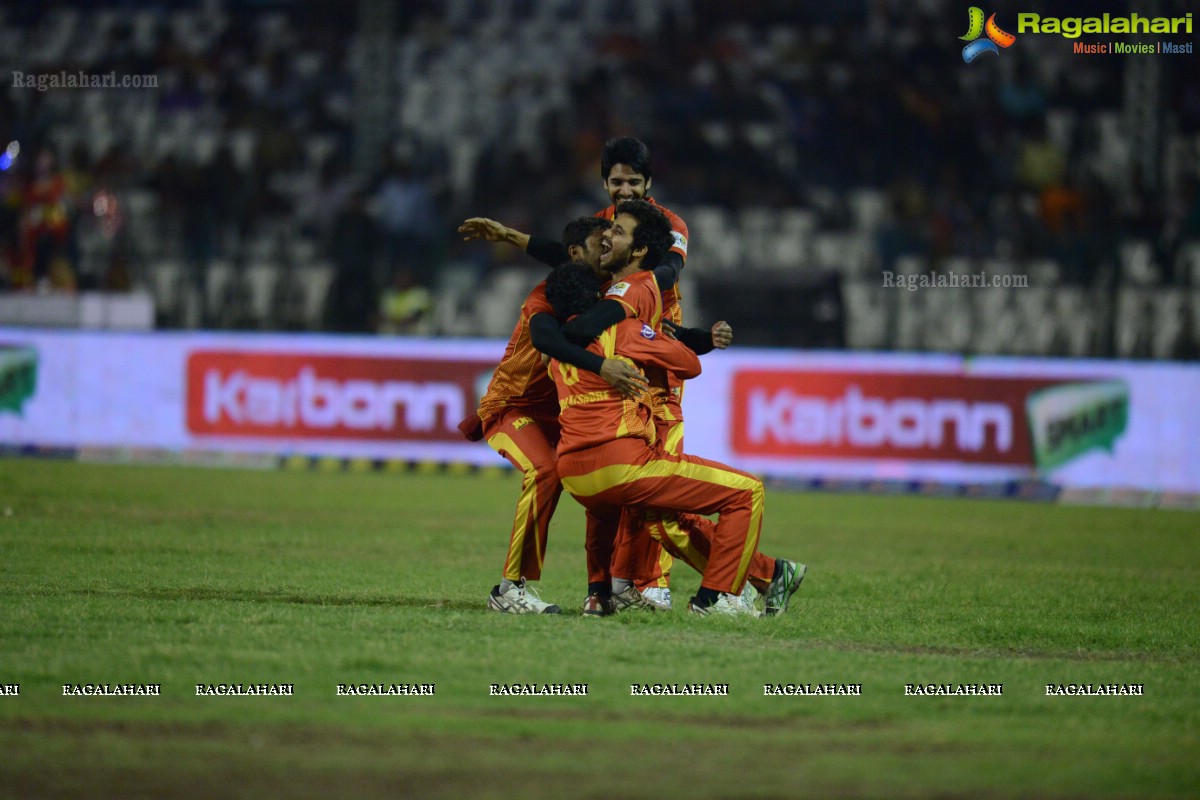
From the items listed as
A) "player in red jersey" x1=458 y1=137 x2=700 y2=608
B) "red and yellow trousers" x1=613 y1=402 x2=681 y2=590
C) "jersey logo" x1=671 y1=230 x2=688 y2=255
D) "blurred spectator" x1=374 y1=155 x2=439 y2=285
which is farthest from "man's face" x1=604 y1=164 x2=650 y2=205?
"blurred spectator" x1=374 y1=155 x2=439 y2=285

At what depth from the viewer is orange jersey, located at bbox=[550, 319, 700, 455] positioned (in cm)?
742

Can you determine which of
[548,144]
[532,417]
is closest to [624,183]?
[532,417]

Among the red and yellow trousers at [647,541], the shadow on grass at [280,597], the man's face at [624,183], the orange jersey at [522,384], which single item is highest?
the man's face at [624,183]

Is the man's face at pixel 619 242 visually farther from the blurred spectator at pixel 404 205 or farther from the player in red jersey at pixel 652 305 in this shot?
the blurred spectator at pixel 404 205

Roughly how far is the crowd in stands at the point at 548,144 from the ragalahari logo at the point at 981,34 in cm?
30

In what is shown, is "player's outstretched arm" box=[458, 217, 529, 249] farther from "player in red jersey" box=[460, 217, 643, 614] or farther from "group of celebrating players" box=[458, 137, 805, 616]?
"player in red jersey" box=[460, 217, 643, 614]

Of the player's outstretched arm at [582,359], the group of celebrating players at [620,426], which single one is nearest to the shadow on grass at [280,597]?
the group of celebrating players at [620,426]

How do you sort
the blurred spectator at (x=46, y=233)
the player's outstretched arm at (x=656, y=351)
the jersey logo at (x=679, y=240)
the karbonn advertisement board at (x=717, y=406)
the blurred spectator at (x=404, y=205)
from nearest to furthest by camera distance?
the player's outstretched arm at (x=656, y=351) → the jersey logo at (x=679, y=240) → the karbonn advertisement board at (x=717, y=406) → the blurred spectator at (x=46, y=233) → the blurred spectator at (x=404, y=205)

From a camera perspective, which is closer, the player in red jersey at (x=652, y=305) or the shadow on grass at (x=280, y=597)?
the player in red jersey at (x=652, y=305)

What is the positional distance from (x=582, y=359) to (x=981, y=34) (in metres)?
14.9

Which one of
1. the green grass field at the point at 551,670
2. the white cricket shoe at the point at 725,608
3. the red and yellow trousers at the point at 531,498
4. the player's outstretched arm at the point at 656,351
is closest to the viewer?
the green grass field at the point at 551,670

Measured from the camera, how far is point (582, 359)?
7.34 metres

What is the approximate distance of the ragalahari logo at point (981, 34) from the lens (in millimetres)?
20594

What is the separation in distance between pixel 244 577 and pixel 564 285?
2.73m
